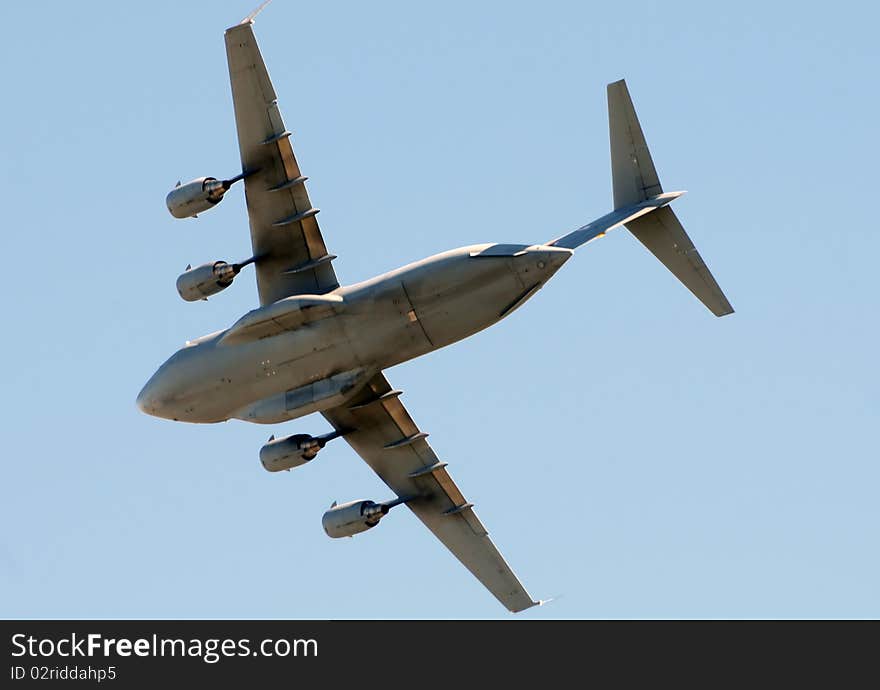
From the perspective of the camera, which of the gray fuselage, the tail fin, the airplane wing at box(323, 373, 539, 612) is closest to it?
the gray fuselage

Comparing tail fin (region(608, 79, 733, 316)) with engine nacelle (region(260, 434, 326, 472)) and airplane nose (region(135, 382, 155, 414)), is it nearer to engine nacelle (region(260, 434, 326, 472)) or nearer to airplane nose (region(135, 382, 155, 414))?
engine nacelle (region(260, 434, 326, 472))

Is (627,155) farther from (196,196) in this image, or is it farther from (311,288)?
(196,196)

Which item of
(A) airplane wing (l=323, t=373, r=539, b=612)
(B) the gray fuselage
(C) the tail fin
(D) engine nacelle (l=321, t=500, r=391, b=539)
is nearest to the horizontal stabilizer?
(C) the tail fin

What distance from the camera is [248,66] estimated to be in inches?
2355

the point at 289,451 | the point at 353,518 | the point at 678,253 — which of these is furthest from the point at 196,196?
the point at 678,253

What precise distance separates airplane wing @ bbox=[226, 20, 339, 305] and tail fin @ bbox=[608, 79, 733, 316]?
8.69 meters

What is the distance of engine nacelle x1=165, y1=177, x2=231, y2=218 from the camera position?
60.5 meters

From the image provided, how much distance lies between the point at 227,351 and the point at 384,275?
529cm

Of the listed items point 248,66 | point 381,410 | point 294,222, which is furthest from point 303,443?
point 248,66

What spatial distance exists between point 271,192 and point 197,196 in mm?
2091

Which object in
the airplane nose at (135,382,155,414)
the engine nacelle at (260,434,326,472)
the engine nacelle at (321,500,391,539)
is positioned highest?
the airplane nose at (135,382,155,414)

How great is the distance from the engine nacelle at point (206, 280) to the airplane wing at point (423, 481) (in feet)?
20.1

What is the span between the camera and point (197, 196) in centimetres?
6053

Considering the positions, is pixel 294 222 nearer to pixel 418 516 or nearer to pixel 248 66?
pixel 248 66
